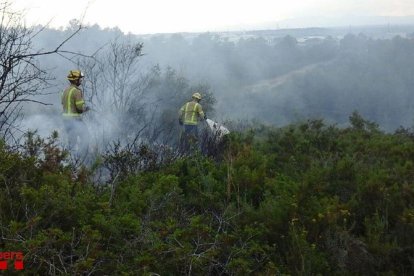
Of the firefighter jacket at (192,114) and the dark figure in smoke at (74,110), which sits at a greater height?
the dark figure in smoke at (74,110)

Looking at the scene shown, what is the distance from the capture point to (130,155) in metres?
4.75

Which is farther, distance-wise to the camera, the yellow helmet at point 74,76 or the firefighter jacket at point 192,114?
the firefighter jacket at point 192,114

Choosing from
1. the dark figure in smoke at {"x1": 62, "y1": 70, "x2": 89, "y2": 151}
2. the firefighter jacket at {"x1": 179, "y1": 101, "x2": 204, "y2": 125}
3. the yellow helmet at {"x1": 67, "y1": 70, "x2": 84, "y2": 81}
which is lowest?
the firefighter jacket at {"x1": 179, "y1": 101, "x2": 204, "y2": 125}

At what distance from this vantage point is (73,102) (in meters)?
7.66

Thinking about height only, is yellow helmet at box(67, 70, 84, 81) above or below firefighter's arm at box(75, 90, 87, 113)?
above

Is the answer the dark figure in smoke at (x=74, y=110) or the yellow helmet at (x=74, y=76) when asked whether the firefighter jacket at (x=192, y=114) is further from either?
the yellow helmet at (x=74, y=76)

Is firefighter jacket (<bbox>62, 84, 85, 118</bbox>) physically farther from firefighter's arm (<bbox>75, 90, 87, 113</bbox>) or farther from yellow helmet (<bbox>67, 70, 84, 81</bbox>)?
yellow helmet (<bbox>67, 70, 84, 81</bbox>)

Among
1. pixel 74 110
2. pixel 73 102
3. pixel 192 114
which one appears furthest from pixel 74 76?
pixel 192 114

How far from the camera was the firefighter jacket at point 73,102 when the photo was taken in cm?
761

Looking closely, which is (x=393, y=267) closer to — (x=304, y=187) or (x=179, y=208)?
(x=304, y=187)

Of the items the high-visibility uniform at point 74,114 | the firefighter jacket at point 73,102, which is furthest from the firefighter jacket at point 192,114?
the firefighter jacket at point 73,102

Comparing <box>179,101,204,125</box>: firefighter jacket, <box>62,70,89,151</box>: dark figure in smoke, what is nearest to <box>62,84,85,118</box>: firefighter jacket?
<box>62,70,89,151</box>: dark figure in smoke

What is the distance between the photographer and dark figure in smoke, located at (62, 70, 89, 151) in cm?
762

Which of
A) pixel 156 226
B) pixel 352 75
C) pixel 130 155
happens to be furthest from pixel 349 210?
pixel 352 75
